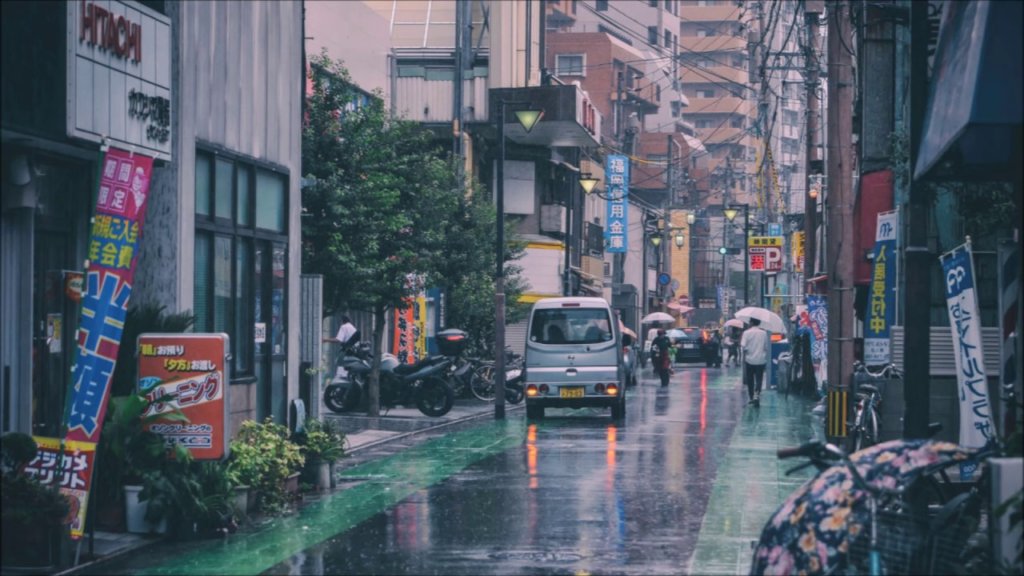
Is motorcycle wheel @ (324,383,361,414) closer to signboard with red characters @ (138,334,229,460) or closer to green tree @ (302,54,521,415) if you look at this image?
green tree @ (302,54,521,415)

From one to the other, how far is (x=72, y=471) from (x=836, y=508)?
6592 mm

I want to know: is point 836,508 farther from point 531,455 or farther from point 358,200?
point 358,200

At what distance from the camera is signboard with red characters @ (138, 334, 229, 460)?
531 inches

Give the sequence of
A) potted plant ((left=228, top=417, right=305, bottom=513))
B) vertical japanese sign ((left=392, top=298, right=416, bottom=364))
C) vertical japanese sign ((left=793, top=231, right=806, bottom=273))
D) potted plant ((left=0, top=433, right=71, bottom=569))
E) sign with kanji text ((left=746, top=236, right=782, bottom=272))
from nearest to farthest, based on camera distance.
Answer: potted plant ((left=0, top=433, right=71, bottom=569))
potted plant ((left=228, top=417, right=305, bottom=513))
vertical japanese sign ((left=392, top=298, right=416, bottom=364))
sign with kanji text ((left=746, top=236, right=782, bottom=272))
vertical japanese sign ((left=793, top=231, right=806, bottom=273))

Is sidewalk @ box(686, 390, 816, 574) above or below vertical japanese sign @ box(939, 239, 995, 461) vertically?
below

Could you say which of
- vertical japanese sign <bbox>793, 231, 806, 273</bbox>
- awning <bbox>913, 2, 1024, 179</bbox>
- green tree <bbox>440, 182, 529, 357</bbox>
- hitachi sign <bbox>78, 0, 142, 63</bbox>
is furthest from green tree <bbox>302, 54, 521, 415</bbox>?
vertical japanese sign <bbox>793, 231, 806, 273</bbox>

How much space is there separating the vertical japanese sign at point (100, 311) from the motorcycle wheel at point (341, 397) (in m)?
17.3

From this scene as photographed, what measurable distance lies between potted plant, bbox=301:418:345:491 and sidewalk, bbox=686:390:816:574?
451cm

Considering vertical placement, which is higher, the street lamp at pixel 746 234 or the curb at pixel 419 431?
the street lamp at pixel 746 234

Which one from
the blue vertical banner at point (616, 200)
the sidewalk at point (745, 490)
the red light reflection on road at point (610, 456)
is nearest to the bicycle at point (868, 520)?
the sidewalk at point (745, 490)

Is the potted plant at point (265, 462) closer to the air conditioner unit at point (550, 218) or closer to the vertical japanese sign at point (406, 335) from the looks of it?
the vertical japanese sign at point (406, 335)

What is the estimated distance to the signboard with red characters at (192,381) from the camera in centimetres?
1350

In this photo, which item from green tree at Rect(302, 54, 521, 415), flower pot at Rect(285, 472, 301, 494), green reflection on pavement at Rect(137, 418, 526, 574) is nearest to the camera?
green reflection on pavement at Rect(137, 418, 526, 574)

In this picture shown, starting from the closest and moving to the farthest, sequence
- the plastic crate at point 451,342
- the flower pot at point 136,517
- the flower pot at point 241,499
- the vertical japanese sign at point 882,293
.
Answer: the flower pot at point 136,517, the flower pot at point 241,499, the vertical japanese sign at point 882,293, the plastic crate at point 451,342
